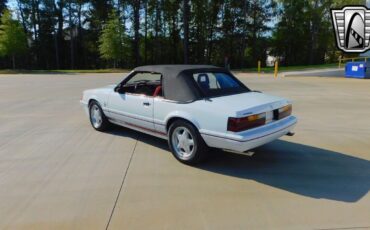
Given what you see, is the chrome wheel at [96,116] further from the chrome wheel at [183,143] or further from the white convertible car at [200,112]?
the chrome wheel at [183,143]

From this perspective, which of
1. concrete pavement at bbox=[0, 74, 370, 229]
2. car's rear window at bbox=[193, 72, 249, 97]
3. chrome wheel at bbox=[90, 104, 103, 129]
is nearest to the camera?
concrete pavement at bbox=[0, 74, 370, 229]

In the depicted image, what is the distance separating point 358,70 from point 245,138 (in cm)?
1843

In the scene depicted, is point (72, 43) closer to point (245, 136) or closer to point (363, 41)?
point (363, 41)

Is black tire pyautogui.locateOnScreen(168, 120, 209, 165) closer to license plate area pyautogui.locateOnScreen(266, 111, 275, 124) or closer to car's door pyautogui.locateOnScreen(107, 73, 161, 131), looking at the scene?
car's door pyautogui.locateOnScreen(107, 73, 161, 131)

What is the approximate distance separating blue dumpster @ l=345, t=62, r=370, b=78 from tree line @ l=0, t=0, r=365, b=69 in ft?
72.7

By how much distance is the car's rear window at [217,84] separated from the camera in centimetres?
490

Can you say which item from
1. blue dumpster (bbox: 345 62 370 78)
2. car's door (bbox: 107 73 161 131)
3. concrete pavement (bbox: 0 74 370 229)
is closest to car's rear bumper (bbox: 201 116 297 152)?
concrete pavement (bbox: 0 74 370 229)

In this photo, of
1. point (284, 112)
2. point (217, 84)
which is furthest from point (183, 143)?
point (284, 112)

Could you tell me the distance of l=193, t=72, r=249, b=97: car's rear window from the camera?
4902 mm

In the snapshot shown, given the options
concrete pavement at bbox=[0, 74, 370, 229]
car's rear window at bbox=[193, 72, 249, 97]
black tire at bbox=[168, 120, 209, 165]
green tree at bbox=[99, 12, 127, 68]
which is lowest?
concrete pavement at bbox=[0, 74, 370, 229]

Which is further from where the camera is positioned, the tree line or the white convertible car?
the tree line

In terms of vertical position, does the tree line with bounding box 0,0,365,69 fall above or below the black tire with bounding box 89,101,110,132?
above

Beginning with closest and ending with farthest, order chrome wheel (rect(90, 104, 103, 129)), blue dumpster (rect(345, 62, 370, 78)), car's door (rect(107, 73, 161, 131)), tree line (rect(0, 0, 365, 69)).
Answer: car's door (rect(107, 73, 161, 131)) → chrome wheel (rect(90, 104, 103, 129)) → blue dumpster (rect(345, 62, 370, 78)) → tree line (rect(0, 0, 365, 69))

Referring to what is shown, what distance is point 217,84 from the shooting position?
525 cm
